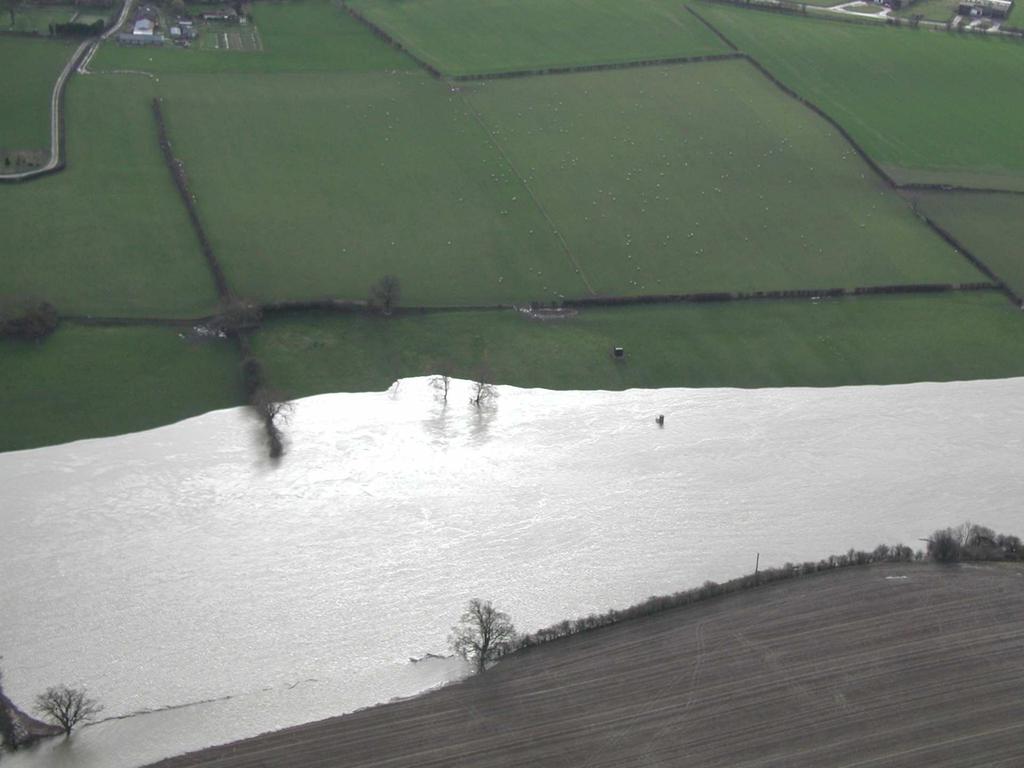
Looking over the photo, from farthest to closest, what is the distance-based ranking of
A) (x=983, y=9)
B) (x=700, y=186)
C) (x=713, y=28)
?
(x=983, y=9)
(x=713, y=28)
(x=700, y=186)

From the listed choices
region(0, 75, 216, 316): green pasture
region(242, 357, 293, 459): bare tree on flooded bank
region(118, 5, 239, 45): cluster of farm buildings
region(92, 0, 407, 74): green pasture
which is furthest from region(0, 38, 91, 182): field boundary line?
region(242, 357, 293, 459): bare tree on flooded bank

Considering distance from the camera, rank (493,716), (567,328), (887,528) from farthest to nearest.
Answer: (567,328), (887,528), (493,716)

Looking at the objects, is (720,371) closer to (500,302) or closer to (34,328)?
(500,302)

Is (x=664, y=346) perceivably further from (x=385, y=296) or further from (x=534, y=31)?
(x=534, y=31)

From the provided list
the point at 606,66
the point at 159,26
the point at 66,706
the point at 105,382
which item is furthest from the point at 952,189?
the point at 66,706

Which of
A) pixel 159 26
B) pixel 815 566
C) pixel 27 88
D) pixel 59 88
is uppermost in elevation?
pixel 159 26

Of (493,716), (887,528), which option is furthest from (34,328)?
(887,528)

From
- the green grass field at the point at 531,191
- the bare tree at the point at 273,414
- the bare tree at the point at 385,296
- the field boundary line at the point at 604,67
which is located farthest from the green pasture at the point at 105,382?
the field boundary line at the point at 604,67
